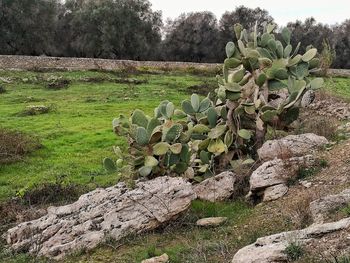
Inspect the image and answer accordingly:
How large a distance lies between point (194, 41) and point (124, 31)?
12.3 meters

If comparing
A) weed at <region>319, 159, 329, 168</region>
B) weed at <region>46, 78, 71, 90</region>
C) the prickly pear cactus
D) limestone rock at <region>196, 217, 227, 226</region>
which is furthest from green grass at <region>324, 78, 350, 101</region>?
limestone rock at <region>196, 217, 227, 226</region>

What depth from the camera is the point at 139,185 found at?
948cm

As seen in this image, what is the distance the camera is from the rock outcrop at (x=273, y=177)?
960 centimetres

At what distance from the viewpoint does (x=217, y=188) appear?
10297mm

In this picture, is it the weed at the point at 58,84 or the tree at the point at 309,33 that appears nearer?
the weed at the point at 58,84

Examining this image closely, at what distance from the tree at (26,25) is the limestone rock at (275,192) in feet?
146

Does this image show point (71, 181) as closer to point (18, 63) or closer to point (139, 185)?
point (139, 185)

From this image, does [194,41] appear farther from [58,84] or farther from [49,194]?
[49,194]

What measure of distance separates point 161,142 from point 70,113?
1474 cm

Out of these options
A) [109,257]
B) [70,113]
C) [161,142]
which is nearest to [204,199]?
[161,142]

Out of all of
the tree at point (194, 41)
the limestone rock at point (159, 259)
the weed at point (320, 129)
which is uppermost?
the tree at point (194, 41)

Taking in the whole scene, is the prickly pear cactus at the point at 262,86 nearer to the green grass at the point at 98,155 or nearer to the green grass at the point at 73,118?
the green grass at the point at 98,155

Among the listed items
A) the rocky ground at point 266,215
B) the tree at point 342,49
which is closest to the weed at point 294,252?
the rocky ground at point 266,215

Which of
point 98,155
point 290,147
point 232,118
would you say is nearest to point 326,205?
point 290,147
